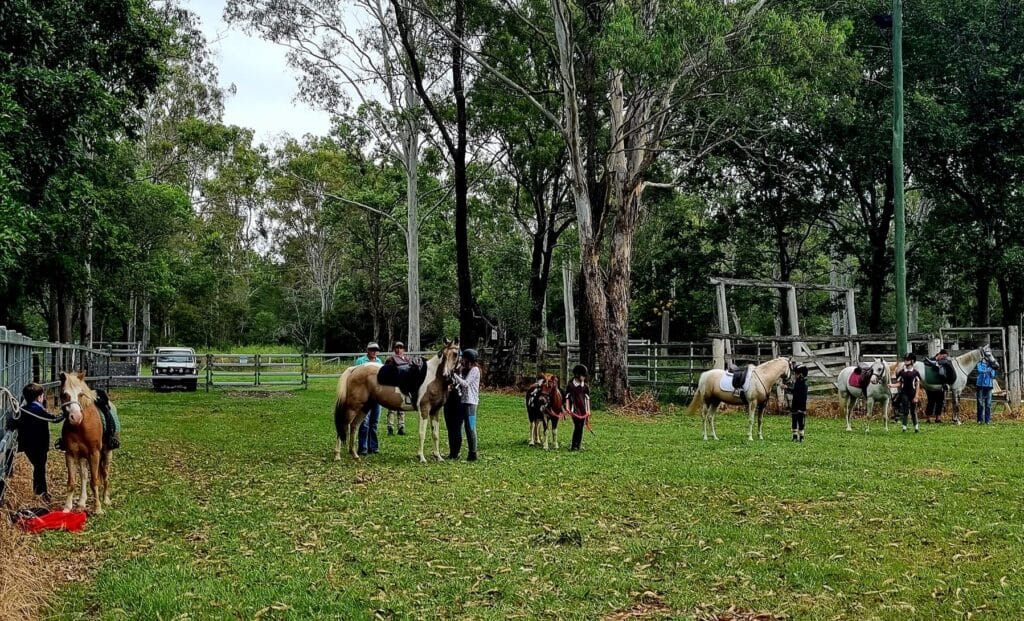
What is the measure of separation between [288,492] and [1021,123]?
24068 millimetres

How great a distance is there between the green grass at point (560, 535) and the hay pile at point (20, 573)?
188 millimetres

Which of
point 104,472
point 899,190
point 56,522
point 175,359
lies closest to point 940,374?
point 899,190

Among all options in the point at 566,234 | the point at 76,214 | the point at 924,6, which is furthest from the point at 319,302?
the point at 924,6

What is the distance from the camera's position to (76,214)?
20859 mm

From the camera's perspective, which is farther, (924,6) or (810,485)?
(924,6)

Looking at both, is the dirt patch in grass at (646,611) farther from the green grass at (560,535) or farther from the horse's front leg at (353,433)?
the horse's front leg at (353,433)

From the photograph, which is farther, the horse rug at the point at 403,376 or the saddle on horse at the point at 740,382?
the saddle on horse at the point at 740,382

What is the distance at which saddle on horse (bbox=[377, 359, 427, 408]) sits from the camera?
12500 mm

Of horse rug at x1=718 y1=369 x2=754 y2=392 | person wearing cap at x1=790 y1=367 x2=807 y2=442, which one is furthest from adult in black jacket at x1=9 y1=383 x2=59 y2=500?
person wearing cap at x1=790 y1=367 x2=807 y2=442

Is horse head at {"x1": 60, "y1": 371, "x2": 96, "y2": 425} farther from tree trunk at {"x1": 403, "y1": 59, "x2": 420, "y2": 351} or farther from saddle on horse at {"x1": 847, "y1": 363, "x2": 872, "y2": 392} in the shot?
tree trunk at {"x1": 403, "y1": 59, "x2": 420, "y2": 351}

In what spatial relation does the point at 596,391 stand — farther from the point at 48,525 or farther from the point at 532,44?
the point at 48,525

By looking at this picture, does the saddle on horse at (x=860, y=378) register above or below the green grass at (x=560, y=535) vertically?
above

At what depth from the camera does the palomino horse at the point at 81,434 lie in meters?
7.86

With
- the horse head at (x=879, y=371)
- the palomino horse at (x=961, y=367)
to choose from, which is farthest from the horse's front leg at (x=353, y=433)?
the palomino horse at (x=961, y=367)
